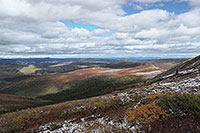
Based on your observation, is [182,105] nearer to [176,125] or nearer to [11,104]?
[176,125]

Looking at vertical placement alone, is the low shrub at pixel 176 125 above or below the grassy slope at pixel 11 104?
above

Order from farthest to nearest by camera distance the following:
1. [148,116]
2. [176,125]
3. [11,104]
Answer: [11,104] < [148,116] < [176,125]

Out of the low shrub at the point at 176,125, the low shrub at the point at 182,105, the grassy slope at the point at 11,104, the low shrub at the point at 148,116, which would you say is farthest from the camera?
the grassy slope at the point at 11,104

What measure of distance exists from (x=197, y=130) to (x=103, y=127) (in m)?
6.99

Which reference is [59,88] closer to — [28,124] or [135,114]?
[28,124]

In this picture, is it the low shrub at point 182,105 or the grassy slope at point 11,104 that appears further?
the grassy slope at point 11,104

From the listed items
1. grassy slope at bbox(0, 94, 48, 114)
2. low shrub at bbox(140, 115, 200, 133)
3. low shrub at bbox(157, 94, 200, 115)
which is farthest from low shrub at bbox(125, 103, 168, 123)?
grassy slope at bbox(0, 94, 48, 114)

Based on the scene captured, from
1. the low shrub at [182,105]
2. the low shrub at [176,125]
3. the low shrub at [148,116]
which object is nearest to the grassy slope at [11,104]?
the low shrub at [148,116]

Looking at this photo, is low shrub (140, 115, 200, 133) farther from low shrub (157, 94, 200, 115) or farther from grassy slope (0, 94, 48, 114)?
grassy slope (0, 94, 48, 114)

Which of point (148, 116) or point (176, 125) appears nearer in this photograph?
point (176, 125)

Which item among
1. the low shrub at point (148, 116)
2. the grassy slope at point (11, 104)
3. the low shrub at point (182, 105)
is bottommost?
the grassy slope at point (11, 104)

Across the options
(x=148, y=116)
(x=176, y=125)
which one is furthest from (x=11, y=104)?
(x=176, y=125)

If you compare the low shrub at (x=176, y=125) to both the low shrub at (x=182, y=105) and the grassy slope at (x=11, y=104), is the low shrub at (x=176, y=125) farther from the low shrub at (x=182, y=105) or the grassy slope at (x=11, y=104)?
the grassy slope at (x=11, y=104)

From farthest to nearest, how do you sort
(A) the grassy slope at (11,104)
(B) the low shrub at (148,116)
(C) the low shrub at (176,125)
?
(A) the grassy slope at (11,104) → (B) the low shrub at (148,116) → (C) the low shrub at (176,125)
